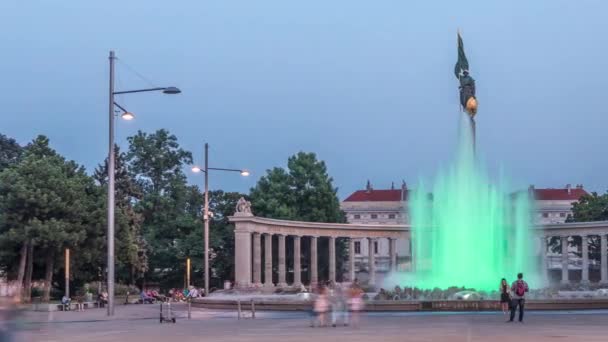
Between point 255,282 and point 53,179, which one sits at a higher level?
point 53,179

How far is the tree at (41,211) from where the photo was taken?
57.2 m

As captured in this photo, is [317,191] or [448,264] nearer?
[448,264]

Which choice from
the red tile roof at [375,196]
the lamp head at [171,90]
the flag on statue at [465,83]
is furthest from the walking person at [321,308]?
the red tile roof at [375,196]

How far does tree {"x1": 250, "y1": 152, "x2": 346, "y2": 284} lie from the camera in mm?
97688

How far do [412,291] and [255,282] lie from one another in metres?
30.8

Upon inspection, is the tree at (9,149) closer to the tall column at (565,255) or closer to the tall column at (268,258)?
the tall column at (268,258)

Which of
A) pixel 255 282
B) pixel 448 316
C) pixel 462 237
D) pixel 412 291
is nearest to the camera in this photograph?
pixel 448 316

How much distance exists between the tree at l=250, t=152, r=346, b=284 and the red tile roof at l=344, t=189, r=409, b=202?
3299 inches

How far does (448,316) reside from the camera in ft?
120

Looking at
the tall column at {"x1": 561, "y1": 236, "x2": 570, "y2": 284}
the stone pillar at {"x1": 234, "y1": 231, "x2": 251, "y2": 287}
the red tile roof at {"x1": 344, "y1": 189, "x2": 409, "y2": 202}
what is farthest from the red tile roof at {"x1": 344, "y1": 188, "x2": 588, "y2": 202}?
the stone pillar at {"x1": 234, "y1": 231, "x2": 251, "y2": 287}

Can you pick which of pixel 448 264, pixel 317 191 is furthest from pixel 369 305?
pixel 317 191

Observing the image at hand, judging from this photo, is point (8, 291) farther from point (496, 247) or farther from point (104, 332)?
point (496, 247)

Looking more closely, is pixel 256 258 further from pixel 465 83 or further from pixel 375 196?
pixel 375 196

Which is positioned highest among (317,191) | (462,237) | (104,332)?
(317,191)
